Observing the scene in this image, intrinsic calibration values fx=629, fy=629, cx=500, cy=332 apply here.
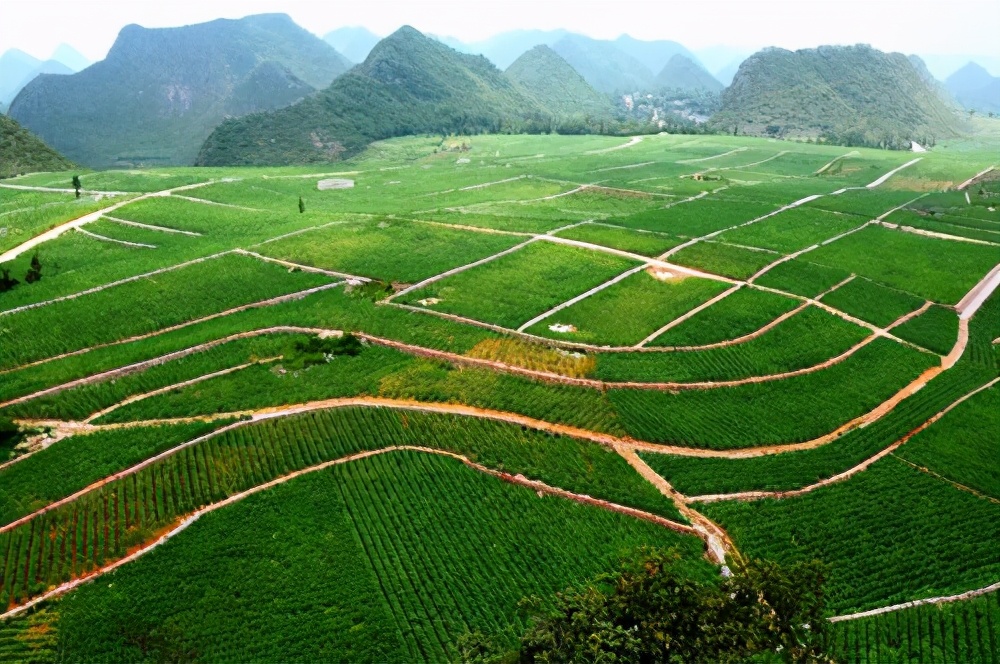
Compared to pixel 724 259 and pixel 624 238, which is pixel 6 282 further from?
pixel 724 259

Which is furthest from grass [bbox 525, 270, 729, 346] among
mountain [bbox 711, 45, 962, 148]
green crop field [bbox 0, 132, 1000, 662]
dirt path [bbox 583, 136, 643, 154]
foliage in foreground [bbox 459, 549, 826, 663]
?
mountain [bbox 711, 45, 962, 148]

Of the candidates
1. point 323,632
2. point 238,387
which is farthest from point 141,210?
point 323,632

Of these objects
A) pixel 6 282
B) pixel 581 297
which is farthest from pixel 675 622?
pixel 6 282

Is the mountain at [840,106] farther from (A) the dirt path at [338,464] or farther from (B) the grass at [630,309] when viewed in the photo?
(A) the dirt path at [338,464]

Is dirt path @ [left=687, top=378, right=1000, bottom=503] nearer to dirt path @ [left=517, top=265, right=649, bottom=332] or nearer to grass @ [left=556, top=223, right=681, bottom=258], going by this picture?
dirt path @ [left=517, top=265, right=649, bottom=332]

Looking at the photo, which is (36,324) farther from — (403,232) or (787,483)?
(787,483)

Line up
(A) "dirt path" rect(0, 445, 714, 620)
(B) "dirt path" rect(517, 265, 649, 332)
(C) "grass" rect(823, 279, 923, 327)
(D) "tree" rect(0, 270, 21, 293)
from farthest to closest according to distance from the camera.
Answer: (C) "grass" rect(823, 279, 923, 327)
(D) "tree" rect(0, 270, 21, 293)
(B) "dirt path" rect(517, 265, 649, 332)
(A) "dirt path" rect(0, 445, 714, 620)
